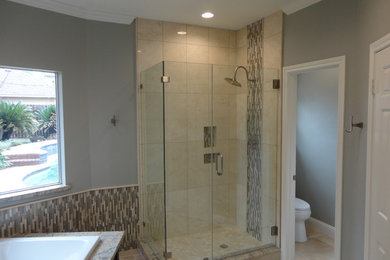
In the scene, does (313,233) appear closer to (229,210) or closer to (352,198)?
(229,210)

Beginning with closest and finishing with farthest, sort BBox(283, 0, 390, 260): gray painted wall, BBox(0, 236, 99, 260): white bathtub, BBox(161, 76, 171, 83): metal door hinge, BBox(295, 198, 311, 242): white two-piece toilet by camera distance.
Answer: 1. BBox(283, 0, 390, 260): gray painted wall
2. BBox(0, 236, 99, 260): white bathtub
3. BBox(161, 76, 171, 83): metal door hinge
4. BBox(295, 198, 311, 242): white two-piece toilet

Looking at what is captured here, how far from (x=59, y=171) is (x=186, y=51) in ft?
6.49

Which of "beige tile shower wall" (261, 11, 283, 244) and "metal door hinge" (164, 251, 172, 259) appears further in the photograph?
"beige tile shower wall" (261, 11, 283, 244)

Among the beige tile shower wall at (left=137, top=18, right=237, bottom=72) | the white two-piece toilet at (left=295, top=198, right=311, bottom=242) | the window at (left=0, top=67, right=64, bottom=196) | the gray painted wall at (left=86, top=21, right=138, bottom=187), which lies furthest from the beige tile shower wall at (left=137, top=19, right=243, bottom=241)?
the window at (left=0, top=67, right=64, bottom=196)

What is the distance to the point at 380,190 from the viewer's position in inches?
64.7

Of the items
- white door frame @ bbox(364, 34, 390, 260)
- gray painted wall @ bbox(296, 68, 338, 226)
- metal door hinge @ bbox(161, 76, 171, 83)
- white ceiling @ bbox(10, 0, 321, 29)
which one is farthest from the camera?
gray painted wall @ bbox(296, 68, 338, 226)

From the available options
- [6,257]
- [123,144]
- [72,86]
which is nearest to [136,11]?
[72,86]

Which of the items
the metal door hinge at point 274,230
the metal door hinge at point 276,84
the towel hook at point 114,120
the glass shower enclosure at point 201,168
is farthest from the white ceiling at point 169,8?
the metal door hinge at point 274,230

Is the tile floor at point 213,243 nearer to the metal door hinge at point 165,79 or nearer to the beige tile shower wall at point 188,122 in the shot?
the beige tile shower wall at point 188,122

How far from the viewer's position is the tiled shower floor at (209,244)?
9.34 ft

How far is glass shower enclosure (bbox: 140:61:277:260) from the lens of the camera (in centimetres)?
287

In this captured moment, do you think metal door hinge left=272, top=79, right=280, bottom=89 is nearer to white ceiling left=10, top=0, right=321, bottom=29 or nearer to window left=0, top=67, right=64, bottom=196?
Result: white ceiling left=10, top=0, right=321, bottom=29

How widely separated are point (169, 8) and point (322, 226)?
3340mm

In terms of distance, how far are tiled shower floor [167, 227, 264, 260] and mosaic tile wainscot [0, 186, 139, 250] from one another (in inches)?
22.4
